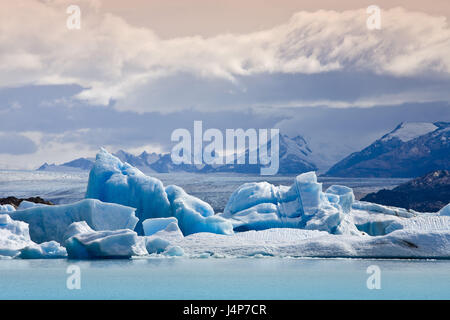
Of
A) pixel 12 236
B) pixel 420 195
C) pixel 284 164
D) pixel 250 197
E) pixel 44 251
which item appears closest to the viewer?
pixel 44 251

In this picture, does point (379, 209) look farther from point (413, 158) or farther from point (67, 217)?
point (413, 158)

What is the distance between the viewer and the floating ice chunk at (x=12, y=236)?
61.7 feet

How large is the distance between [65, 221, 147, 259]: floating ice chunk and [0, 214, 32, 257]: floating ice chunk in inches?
63.8

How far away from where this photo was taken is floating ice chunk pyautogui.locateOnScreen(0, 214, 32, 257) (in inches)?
741

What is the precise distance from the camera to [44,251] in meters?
18.8

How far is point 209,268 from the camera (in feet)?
52.5

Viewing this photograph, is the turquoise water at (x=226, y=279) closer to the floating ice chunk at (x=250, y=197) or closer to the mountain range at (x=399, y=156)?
the floating ice chunk at (x=250, y=197)

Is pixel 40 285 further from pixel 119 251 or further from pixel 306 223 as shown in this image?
pixel 306 223

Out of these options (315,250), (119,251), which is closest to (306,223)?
(315,250)

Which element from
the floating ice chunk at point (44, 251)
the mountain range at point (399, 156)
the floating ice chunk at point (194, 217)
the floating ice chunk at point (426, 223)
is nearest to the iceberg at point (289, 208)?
the floating ice chunk at point (194, 217)

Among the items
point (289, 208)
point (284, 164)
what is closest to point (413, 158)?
point (284, 164)

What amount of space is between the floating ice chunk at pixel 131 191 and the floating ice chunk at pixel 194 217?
0.56 metres

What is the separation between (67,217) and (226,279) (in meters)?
8.30

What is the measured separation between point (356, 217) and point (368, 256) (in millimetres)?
10540
